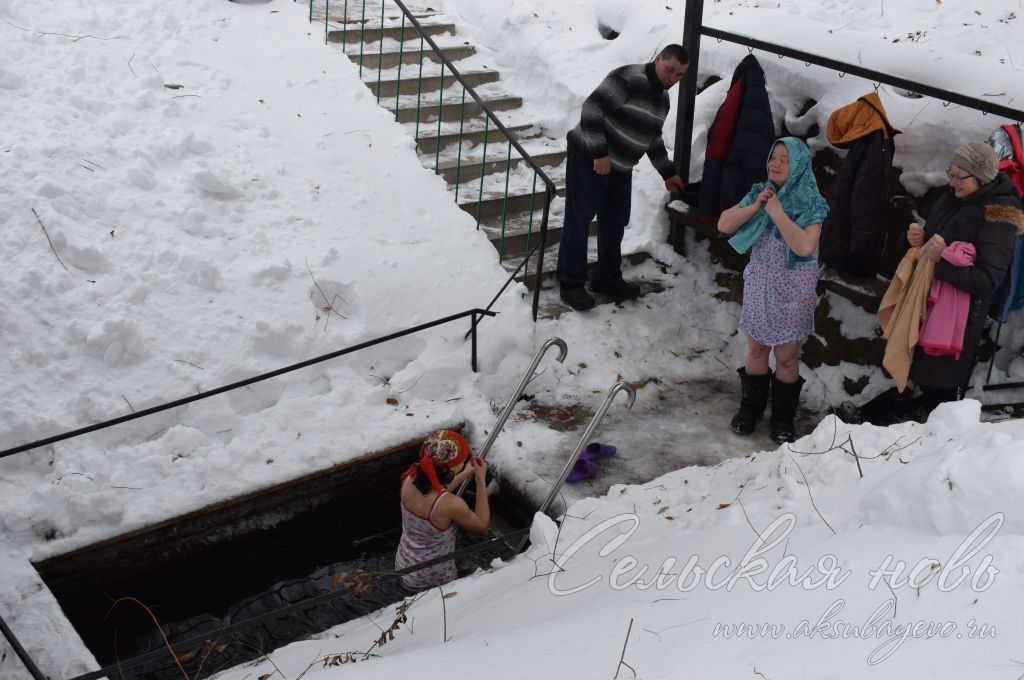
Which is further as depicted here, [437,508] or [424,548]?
[424,548]

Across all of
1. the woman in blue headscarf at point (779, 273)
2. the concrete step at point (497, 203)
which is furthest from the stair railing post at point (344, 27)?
the woman in blue headscarf at point (779, 273)

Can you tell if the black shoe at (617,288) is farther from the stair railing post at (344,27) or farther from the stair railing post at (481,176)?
the stair railing post at (344,27)

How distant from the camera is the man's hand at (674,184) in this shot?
23.1 feet

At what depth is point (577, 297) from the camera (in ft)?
22.8

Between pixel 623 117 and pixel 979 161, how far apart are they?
7.64 feet

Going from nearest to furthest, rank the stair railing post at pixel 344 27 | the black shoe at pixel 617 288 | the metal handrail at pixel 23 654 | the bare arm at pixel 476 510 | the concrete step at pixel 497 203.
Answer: the metal handrail at pixel 23 654 → the bare arm at pixel 476 510 → the black shoe at pixel 617 288 → the concrete step at pixel 497 203 → the stair railing post at pixel 344 27

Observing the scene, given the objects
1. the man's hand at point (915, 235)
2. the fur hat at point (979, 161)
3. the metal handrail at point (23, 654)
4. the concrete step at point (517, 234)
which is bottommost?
the metal handrail at point (23, 654)

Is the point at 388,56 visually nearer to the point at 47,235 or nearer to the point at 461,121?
the point at 461,121

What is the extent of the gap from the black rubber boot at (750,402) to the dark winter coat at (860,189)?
931 millimetres

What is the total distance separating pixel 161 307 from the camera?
5.99m

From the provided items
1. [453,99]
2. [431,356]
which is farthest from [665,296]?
[453,99]

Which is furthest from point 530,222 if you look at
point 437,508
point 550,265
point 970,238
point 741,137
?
point 970,238

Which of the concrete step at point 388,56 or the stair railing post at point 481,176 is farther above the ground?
the concrete step at point 388,56

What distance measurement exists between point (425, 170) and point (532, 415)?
2.27 m
